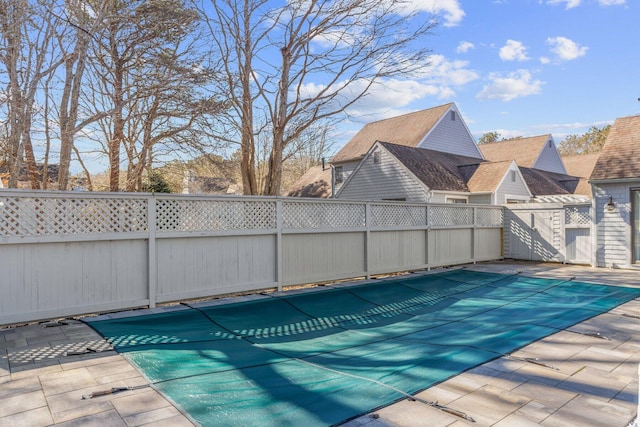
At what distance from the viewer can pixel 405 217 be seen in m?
8.48

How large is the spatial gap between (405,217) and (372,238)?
1.14 metres

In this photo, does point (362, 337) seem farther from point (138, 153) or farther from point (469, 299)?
point (138, 153)

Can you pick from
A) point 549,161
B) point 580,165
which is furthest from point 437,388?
point 580,165

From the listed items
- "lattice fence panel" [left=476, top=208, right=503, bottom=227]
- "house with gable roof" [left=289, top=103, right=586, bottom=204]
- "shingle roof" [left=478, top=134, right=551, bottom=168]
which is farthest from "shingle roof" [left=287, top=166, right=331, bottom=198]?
"lattice fence panel" [left=476, top=208, right=503, bottom=227]

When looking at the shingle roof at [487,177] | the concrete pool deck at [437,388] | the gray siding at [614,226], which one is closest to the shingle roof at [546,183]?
the shingle roof at [487,177]

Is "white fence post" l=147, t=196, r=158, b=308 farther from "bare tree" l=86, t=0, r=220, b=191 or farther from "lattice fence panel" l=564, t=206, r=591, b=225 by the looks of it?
"lattice fence panel" l=564, t=206, r=591, b=225

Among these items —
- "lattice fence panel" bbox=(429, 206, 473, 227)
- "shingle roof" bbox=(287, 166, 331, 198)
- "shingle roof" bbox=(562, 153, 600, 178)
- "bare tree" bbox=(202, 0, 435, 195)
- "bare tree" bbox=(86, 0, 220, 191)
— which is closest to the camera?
"bare tree" bbox=(86, 0, 220, 191)

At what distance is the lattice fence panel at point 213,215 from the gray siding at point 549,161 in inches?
734

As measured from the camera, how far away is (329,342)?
394cm

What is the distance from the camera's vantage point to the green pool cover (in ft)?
8.43

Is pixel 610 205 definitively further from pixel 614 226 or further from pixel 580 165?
pixel 580 165

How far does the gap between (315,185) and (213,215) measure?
1537 cm

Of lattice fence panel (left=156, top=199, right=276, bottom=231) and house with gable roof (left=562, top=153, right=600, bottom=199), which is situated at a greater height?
house with gable roof (left=562, top=153, right=600, bottom=199)

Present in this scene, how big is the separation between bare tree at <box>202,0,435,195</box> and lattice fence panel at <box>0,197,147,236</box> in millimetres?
5350
